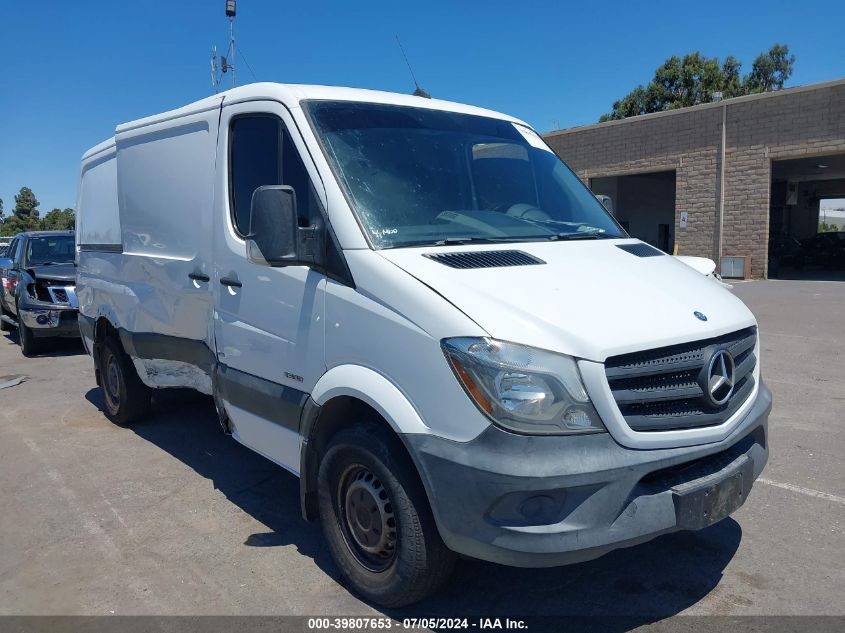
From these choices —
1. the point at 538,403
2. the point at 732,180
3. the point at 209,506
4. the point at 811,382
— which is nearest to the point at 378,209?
the point at 538,403

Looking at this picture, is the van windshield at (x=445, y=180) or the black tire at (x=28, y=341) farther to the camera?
the black tire at (x=28, y=341)

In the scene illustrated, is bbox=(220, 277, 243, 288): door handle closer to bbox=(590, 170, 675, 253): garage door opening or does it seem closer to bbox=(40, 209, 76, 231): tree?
bbox=(590, 170, 675, 253): garage door opening

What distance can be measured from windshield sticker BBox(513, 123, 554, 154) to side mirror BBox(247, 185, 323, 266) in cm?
192

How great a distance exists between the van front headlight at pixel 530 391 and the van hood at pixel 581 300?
0.19 feet

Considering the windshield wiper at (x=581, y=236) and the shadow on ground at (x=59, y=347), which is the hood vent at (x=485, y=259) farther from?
the shadow on ground at (x=59, y=347)

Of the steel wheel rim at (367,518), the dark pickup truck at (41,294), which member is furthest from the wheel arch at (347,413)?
the dark pickup truck at (41,294)

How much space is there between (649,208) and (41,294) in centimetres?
2509

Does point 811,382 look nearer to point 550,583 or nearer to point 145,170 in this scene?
point 550,583

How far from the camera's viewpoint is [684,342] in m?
2.92

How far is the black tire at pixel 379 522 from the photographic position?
2.99m

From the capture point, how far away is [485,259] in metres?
3.26

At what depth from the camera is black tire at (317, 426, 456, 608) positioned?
299cm

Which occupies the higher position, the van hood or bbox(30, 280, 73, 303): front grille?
the van hood

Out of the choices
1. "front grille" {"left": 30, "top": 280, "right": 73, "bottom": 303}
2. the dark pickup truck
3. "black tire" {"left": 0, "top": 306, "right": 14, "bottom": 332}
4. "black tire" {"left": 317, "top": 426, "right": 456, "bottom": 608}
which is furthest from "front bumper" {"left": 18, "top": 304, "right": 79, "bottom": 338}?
"black tire" {"left": 317, "top": 426, "right": 456, "bottom": 608}
